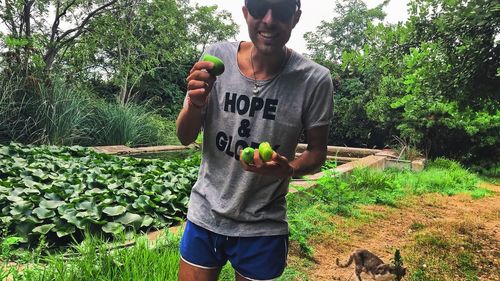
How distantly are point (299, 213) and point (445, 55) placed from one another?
2.45 m

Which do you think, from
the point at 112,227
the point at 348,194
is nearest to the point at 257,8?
the point at 112,227

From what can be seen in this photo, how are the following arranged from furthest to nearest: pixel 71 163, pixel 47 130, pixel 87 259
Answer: pixel 47 130 → pixel 71 163 → pixel 87 259

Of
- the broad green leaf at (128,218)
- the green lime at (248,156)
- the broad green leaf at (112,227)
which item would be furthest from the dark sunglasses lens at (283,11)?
the broad green leaf at (128,218)

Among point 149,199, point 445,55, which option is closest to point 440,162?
point 445,55

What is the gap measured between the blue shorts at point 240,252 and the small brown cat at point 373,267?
A: 1700 mm

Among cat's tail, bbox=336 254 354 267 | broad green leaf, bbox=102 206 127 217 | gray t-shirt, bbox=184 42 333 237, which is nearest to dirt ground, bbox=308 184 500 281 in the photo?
cat's tail, bbox=336 254 354 267

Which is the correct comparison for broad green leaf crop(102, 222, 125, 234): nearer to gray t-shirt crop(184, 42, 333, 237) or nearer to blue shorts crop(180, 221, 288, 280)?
blue shorts crop(180, 221, 288, 280)

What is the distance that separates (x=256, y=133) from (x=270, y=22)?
438mm

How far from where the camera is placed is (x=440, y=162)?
1275 cm

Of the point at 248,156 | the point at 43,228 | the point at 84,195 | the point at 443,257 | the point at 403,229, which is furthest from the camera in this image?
the point at 403,229

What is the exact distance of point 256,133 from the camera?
1717 millimetres

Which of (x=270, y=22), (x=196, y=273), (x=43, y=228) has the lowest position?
(x=43, y=228)

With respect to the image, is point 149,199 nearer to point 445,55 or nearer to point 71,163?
point 71,163

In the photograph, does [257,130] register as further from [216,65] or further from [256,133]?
[216,65]
